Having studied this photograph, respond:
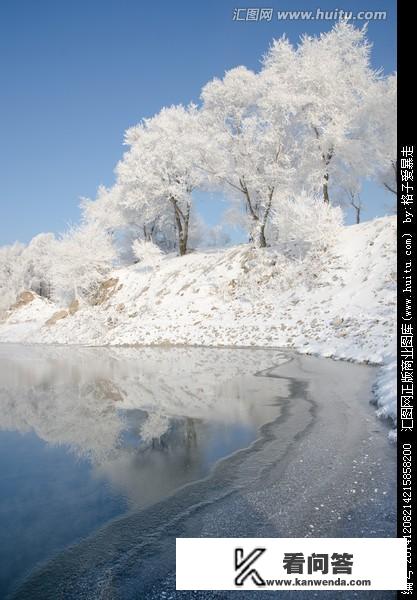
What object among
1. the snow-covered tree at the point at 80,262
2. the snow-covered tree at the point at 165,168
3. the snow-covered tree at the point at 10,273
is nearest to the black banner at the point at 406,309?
the snow-covered tree at the point at 165,168

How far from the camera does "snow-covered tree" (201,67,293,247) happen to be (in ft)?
91.0

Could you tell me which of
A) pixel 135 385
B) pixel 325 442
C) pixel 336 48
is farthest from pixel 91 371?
pixel 336 48

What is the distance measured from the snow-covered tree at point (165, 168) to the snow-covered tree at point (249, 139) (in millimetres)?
3073

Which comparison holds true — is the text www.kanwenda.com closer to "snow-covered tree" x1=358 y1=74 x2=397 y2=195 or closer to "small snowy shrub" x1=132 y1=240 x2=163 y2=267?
"snow-covered tree" x1=358 y1=74 x2=397 y2=195

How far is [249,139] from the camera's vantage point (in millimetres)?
28109

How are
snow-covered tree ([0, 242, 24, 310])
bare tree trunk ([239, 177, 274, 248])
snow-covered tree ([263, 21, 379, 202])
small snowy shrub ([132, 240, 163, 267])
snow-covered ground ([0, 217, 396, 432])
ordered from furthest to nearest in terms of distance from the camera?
snow-covered tree ([0, 242, 24, 310]) < small snowy shrub ([132, 240, 163, 267]) < bare tree trunk ([239, 177, 274, 248]) < snow-covered tree ([263, 21, 379, 202]) < snow-covered ground ([0, 217, 396, 432])

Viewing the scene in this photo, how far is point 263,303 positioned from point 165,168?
1760 cm

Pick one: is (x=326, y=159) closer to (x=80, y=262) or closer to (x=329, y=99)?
(x=329, y=99)

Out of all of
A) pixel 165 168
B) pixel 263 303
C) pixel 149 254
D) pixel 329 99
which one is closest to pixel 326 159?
pixel 329 99

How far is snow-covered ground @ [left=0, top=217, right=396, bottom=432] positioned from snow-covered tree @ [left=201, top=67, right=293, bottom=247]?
14.4 feet

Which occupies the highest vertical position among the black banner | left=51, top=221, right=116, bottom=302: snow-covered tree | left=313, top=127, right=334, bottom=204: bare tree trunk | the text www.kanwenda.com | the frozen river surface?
left=313, top=127, right=334, bottom=204: bare tree trunk

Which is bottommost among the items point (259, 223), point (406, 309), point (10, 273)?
point (406, 309)

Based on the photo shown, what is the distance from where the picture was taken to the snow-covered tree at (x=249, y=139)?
2773 cm

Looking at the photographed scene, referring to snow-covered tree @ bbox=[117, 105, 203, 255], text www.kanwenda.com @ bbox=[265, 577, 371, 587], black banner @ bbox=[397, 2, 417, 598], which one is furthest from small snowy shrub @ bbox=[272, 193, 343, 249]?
text www.kanwenda.com @ bbox=[265, 577, 371, 587]
